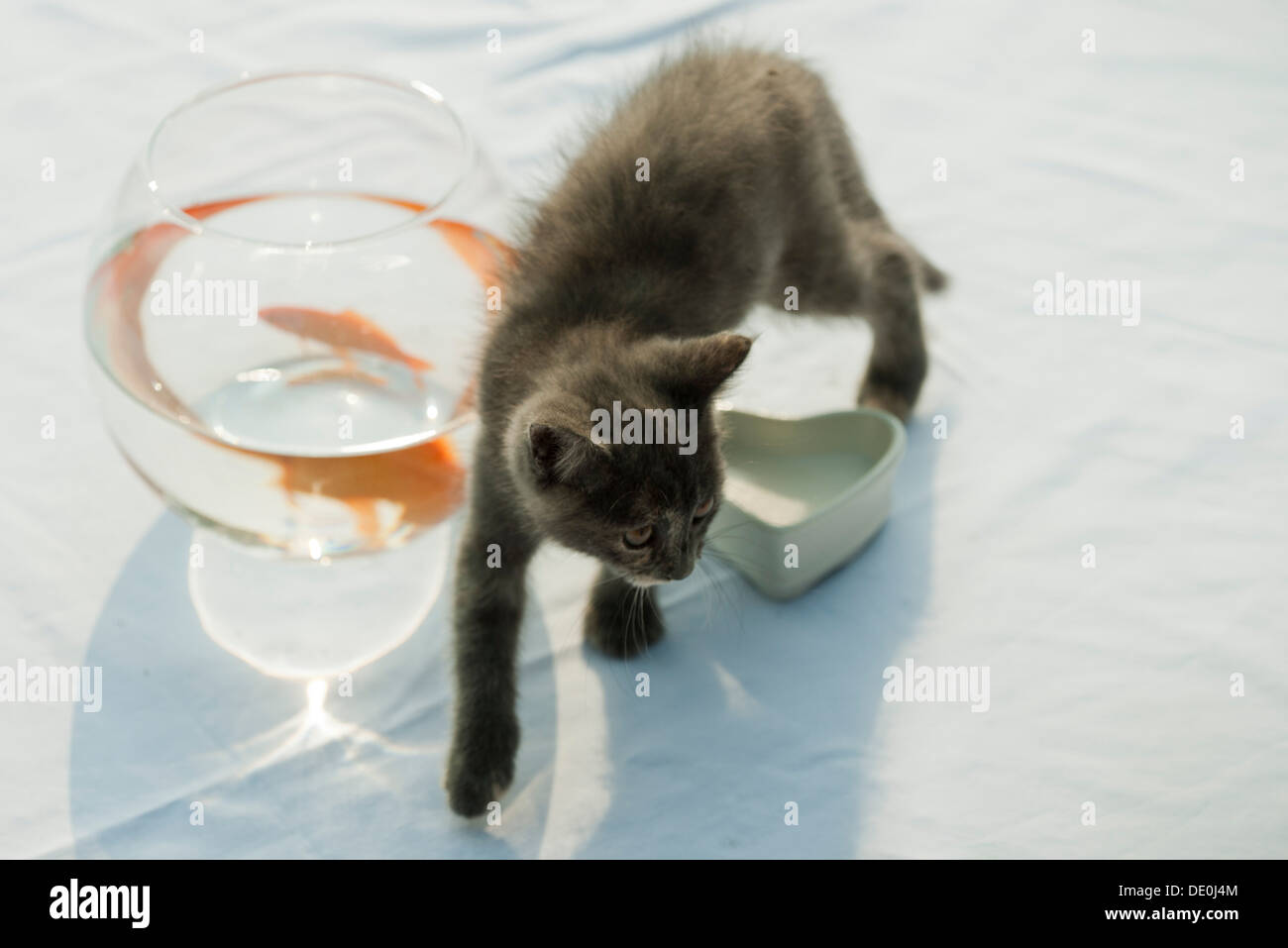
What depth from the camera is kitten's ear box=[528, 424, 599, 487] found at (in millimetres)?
927

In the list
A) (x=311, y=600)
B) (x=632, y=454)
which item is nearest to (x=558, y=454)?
(x=632, y=454)

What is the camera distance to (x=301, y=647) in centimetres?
123

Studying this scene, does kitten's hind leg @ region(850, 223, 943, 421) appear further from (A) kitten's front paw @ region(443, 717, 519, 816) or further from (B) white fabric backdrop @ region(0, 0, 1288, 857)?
(A) kitten's front paw @ region(443, 717, 519, 816)

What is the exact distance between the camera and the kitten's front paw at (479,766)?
1.08m

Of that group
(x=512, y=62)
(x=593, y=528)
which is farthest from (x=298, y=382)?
(x=512, y=62)

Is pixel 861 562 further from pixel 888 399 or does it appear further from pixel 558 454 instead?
pixel 558 454

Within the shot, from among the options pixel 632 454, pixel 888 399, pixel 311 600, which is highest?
pixel 632 454

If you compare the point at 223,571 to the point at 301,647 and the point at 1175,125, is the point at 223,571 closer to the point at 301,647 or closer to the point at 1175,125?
the point at 301,647

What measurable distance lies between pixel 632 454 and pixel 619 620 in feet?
0.89

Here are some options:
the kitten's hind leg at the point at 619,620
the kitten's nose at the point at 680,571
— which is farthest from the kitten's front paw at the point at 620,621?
the kitten's nose at the point at 680,571

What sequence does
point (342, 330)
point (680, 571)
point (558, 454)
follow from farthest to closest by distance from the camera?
point (342, 330) → point (680, 571) → point (558, 454)

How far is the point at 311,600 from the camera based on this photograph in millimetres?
1276

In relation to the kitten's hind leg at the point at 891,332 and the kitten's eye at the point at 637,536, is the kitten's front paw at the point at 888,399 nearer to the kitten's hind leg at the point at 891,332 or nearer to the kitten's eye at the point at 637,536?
the kitten's hind leg at the point at 891,332
